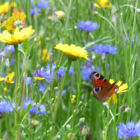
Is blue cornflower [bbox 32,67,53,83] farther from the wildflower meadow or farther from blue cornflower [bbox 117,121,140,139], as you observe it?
blue cornflower [bbox 117,121,140,139]

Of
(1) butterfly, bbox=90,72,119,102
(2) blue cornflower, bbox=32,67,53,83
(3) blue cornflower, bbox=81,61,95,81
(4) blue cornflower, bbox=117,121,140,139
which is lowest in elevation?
(4) blue cornflower, bbox=117,121,140,139

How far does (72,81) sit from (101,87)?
47cm

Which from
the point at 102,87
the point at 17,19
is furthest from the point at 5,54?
the point at 102,87

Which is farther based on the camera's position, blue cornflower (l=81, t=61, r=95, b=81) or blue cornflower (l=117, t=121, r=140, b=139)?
blue cornflower (l=81, t=61, r=95, b=81)

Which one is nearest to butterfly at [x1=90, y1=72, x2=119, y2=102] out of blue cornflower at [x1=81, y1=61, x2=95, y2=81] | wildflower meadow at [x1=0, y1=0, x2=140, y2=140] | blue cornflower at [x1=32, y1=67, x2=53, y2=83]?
wildflower meadow at [x1=0, y1=0, x2=140, y2=140]

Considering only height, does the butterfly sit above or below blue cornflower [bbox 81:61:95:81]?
below

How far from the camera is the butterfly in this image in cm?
78

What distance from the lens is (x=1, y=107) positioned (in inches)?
31.7

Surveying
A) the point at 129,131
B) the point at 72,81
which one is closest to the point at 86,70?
the point at 72,81

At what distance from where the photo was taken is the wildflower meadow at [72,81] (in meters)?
0.76

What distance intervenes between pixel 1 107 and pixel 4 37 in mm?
194

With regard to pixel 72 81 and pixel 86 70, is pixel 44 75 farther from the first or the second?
pixel 86 70

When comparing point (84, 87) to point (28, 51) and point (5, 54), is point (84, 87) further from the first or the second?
point (28, 51)

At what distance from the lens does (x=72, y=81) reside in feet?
4.20
